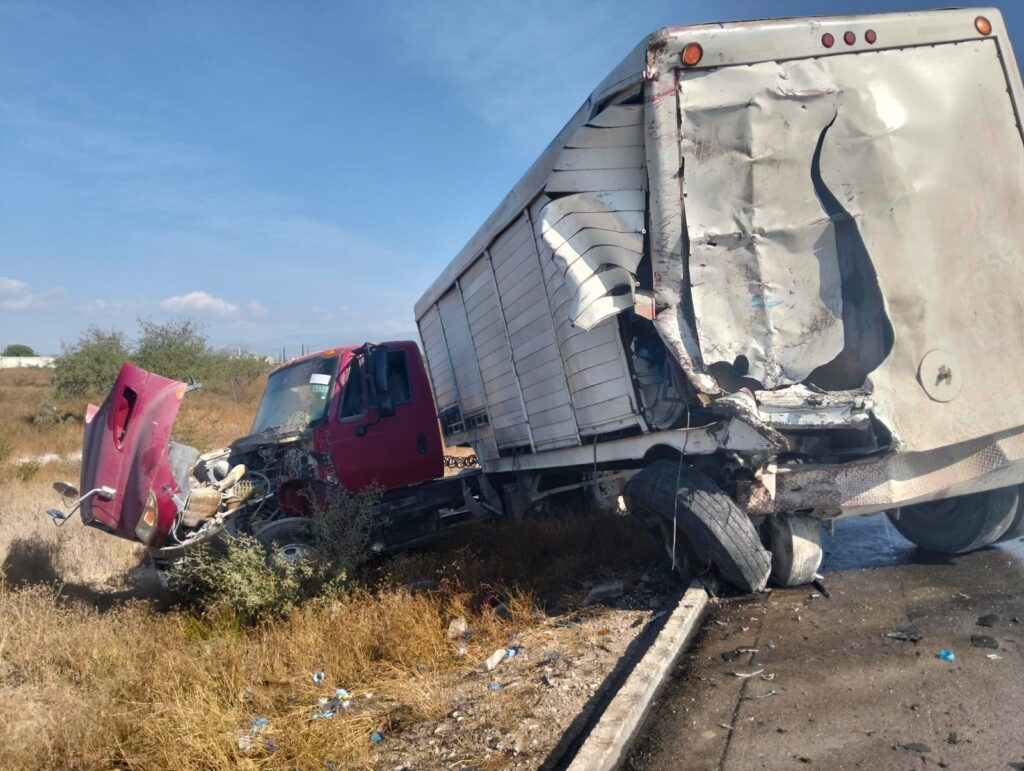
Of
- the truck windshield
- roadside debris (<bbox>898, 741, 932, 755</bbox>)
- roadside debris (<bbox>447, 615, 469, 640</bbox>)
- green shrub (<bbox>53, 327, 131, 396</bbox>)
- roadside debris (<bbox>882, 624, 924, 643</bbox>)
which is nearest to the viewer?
roadside debris (<bbox>898, 741, 932, 755</bbox>)

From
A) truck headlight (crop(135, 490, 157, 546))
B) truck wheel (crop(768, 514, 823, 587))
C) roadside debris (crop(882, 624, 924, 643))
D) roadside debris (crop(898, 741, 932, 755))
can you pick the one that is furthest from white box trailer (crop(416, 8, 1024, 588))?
truck headlight (crop(135, 490, 157, 546))

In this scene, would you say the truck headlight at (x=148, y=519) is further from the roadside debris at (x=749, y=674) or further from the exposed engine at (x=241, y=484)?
the roadside debris at (x=749, y=674)

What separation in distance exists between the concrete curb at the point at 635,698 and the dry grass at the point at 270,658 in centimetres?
54

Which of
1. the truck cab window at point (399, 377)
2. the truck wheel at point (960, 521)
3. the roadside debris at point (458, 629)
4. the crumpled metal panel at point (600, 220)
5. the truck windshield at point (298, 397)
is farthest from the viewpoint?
the truck cab window at point (399, 377)

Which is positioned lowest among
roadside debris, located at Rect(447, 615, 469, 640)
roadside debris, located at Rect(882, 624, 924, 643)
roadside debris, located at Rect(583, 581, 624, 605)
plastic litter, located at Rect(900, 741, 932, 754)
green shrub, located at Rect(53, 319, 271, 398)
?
roadside debris, located at Rect(882, 624, 924, 643)

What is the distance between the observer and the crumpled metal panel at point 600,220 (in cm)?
431

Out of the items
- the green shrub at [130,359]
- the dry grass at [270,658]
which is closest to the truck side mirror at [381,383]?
the dry grass at [270,658]

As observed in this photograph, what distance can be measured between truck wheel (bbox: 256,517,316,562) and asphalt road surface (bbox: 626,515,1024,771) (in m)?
3.70

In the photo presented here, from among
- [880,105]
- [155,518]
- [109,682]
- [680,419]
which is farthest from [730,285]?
[155,518]

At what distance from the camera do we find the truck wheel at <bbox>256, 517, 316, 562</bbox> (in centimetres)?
638

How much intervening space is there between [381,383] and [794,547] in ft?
13.5

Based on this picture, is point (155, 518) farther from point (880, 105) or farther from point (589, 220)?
point (880, 105)

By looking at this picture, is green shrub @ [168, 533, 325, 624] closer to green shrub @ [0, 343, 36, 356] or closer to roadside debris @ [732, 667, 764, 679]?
roadside debris @ [732, 667, 764, 679]

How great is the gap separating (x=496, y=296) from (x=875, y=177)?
3.27 m
